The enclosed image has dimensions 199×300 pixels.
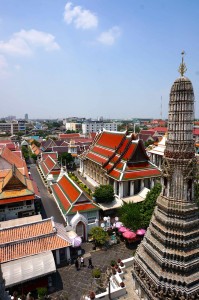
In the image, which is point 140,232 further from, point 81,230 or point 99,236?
point 81,230

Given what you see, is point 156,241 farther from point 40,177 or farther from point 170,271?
point 40,177

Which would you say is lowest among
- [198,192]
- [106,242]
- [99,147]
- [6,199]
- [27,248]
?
[106,242]

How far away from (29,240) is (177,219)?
41.3ft

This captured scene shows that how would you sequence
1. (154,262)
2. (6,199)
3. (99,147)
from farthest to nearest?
(99,147) → (6,199) → (154,262)

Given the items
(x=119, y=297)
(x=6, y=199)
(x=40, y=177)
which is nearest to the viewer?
(x=119, y=297)

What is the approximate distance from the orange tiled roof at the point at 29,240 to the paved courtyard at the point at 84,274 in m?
2.43

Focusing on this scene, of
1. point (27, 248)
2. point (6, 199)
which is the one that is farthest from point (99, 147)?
point (27, 248)

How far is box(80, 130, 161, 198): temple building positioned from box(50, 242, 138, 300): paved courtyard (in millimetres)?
9982

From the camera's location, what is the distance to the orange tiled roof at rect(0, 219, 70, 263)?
57.5 feet

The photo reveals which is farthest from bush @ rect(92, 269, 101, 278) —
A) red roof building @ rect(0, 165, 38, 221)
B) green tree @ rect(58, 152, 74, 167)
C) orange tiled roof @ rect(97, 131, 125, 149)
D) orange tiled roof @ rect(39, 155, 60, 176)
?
green tree @ rect(58, 152, 74, 167)

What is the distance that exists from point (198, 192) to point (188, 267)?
12.3 m

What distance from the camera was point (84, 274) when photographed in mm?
18891

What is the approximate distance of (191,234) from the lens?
12.2 meters

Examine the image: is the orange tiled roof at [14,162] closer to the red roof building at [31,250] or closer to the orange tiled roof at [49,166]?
the orange tiled roof at [49,166]
